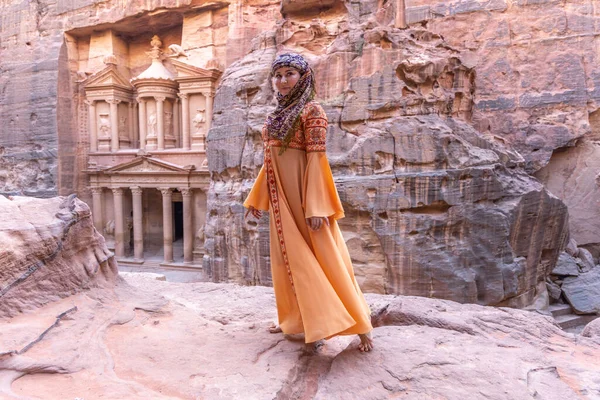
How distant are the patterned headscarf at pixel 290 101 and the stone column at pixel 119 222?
62.8 ft

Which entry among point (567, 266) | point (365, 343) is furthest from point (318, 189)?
point (567, 266)

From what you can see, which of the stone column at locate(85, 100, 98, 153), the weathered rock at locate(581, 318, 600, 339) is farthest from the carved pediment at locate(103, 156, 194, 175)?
the weathered rock at locate(581, 318, 600, 339)

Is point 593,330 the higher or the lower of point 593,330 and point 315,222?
the lower

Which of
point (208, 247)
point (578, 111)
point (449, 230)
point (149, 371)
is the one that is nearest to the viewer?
point (149, 371)

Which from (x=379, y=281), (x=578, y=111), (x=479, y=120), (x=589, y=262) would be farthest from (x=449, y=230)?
(x=578, y=111)

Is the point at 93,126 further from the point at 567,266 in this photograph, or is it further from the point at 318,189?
the point at 318,189

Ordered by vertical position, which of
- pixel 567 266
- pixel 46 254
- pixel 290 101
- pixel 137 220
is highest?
pixel 290 101

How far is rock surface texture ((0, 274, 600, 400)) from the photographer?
2.26 meters

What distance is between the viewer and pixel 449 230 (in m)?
10.2

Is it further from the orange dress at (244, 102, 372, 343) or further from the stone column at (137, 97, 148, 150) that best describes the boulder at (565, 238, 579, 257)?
the stone column at (137, 97, 148, 150)

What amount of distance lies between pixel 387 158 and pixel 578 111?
8954 millimetres

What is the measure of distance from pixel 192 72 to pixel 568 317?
1711 cm

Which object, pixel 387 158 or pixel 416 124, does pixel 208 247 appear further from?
pixel 416 124

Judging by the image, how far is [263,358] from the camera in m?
2.69
